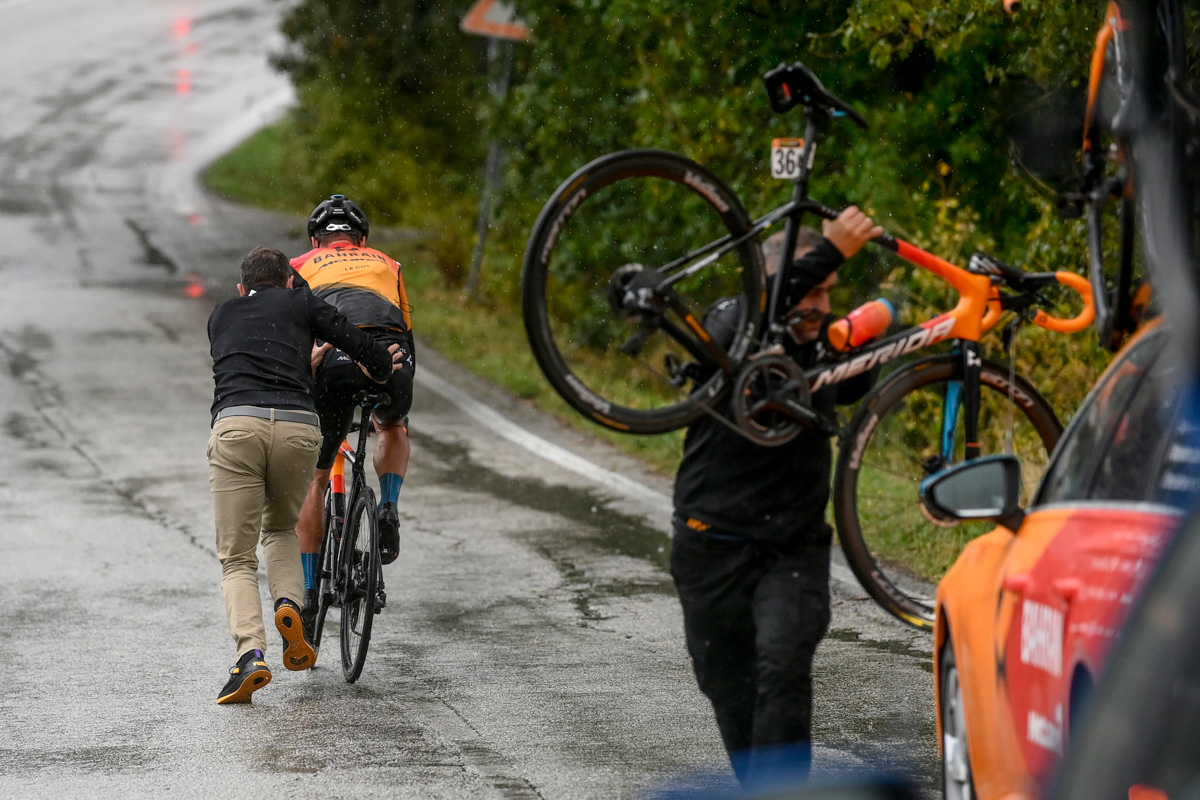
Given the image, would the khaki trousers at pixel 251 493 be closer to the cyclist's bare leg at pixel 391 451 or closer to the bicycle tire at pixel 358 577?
the bicycle tire at pixel 358 577

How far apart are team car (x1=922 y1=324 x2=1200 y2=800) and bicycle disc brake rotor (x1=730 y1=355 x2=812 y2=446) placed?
0.71 meters

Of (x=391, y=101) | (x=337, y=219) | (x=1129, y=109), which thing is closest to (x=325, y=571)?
(x=337, y=219)

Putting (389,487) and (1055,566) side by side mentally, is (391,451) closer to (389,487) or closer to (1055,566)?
(389,487)

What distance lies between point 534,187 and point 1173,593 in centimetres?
1746

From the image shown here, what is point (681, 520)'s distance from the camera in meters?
5.03

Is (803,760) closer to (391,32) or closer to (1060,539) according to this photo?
(1060,539)

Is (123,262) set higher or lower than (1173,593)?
lower

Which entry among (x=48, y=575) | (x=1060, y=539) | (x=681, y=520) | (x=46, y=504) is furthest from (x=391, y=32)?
(x=1060, y=539)

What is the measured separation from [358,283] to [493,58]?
13.1m

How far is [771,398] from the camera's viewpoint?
4676 millimetres

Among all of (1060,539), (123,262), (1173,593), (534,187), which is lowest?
(123,262)

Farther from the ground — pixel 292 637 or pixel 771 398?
pixel 771 398

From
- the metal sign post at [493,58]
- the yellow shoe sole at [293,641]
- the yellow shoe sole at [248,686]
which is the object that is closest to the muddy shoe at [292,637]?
the yellow shoe sole at [293,641]

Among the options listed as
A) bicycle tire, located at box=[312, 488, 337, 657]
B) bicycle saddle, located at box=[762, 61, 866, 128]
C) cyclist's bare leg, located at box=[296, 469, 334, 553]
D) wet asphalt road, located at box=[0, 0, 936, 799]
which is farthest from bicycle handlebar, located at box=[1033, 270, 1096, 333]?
cyclist's bare leg, located at box=[296, 469, 334, 553]
